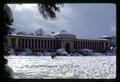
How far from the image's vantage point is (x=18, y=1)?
140 inches

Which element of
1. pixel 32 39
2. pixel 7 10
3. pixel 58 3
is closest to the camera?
pixel 58 3

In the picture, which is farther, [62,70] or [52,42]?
[52,42]

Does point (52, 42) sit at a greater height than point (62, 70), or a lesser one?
greater

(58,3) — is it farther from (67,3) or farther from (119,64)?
(119,64)

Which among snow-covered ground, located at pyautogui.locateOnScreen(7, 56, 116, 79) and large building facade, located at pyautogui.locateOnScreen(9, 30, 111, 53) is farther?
large building facade, located at pyautogui.locateOnScreen(9, 30, 111, 53)

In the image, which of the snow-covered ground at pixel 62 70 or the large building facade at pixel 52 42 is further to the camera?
the large building facade at pixel 52 42

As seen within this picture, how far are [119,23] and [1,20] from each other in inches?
49.8

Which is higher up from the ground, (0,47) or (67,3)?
(67,3)

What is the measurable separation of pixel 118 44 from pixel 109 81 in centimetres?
52

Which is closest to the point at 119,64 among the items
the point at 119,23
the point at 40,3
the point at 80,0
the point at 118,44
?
the point at 118,44

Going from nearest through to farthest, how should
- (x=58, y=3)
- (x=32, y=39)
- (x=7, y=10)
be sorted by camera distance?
(x=58, y=3) < (x=7, y=10) < (x=32, y=39)

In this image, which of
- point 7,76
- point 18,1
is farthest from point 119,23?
point 7,76

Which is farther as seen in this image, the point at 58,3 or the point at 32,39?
the point at 32,39

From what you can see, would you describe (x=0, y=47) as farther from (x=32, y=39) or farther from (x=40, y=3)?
(x=32, y=39)
